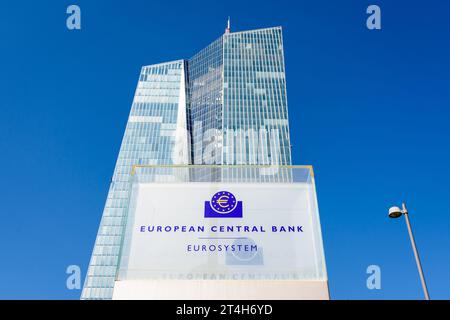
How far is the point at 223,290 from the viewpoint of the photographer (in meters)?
10.9

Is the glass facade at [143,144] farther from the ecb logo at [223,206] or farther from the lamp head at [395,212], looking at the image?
the ecb logo at [223,206]

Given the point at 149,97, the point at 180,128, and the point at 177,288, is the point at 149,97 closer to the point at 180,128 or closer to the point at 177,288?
the point at 180,128

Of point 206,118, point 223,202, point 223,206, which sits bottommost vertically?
point 223,206

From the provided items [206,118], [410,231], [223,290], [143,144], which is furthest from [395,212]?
[143,144]

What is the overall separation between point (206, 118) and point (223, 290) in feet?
394

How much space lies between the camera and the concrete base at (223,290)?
426 inches

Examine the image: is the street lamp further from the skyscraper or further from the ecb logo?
the skyscraper

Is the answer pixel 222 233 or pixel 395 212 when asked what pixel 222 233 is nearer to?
pixel 222 233

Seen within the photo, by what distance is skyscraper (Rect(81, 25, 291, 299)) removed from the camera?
115m

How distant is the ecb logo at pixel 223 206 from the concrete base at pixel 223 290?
194cm

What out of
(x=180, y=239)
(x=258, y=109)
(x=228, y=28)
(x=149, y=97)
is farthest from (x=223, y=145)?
(x=180, y=239)

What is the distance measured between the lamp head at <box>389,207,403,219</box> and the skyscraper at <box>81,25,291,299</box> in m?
94.7

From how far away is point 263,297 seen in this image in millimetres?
10758

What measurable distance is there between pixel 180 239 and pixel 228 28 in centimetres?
14582
